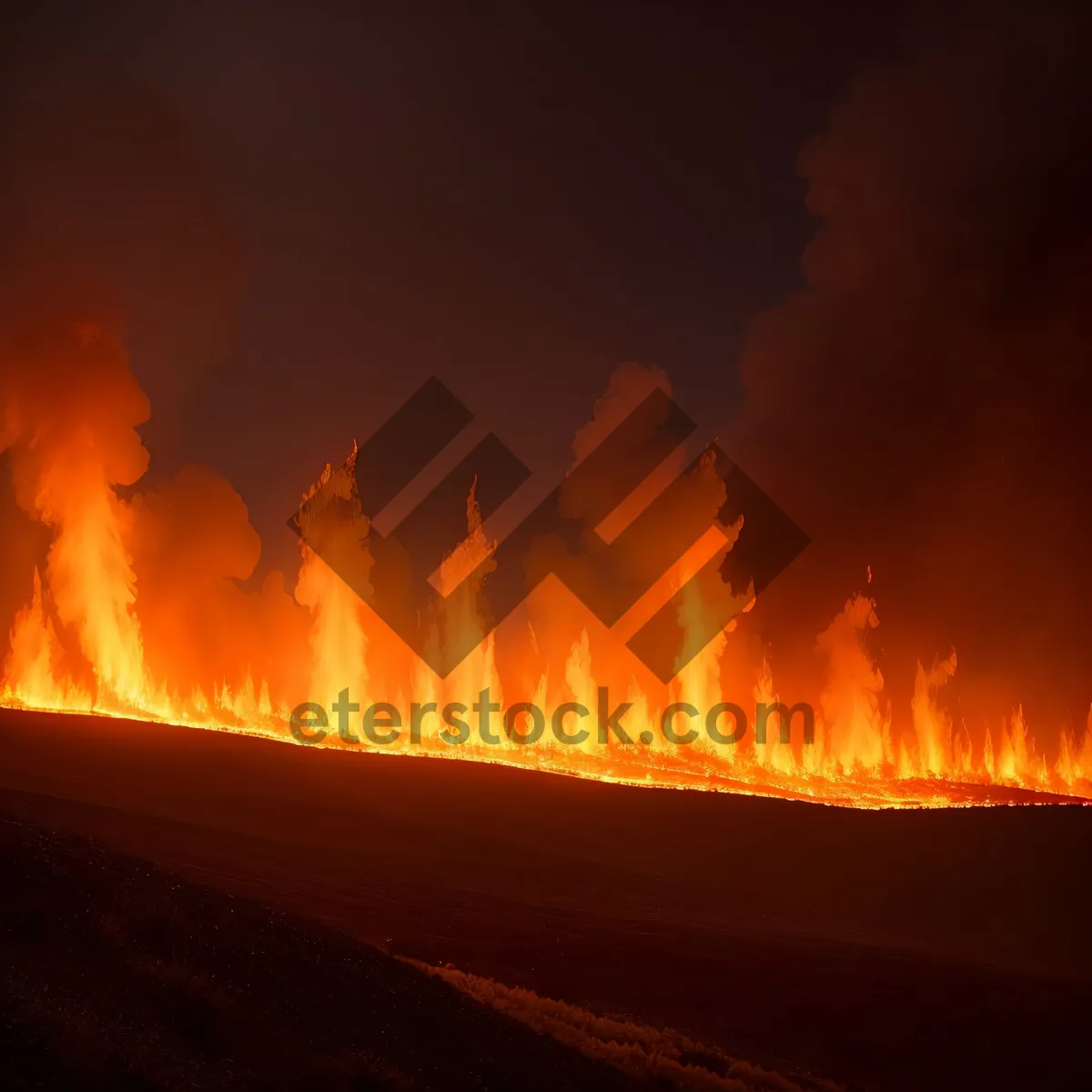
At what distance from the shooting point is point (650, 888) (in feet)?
74.4

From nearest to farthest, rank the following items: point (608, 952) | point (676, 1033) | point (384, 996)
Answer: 1. point (384, 996)
2. point (676, 1033)
3. point (608, 952)

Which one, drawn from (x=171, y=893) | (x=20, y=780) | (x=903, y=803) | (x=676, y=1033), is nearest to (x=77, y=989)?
(x=171, y=893)

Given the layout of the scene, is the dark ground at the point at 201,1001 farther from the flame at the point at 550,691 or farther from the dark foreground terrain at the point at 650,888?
the flame at the point at 550,691

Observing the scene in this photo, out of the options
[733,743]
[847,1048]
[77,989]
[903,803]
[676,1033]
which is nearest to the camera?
[77,989]

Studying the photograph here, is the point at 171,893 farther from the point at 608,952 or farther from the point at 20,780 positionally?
the point at 20,780

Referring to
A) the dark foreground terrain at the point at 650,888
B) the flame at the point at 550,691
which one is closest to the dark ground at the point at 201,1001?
the dark foreground terrain at the point at 650,888

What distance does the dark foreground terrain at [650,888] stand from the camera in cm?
1359

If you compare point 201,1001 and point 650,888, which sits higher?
point 650,888

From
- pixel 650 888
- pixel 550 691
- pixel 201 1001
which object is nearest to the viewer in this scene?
pixel 201 1001

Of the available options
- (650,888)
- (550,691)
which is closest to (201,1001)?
(650,888)

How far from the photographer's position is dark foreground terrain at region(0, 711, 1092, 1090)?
1359 centimetres

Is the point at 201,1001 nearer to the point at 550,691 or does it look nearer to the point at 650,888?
the point at 650,888

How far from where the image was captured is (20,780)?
955 inches

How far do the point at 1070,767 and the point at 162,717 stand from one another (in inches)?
2072
